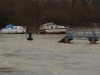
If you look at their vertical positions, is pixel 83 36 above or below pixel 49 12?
below

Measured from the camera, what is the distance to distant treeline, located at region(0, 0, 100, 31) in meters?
91.6

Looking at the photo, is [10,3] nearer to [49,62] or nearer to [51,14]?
[51,14]

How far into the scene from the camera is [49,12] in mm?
96000

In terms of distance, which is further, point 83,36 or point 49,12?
point 49,12

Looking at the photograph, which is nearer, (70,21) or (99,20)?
(70,21)

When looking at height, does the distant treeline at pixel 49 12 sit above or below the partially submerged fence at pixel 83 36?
above

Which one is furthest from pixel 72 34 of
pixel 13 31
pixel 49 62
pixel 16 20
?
pixel 16 20

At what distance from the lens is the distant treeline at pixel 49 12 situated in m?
91.6

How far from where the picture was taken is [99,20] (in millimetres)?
102875

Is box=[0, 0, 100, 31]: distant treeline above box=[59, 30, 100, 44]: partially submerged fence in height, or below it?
above

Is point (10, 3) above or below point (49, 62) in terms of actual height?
above

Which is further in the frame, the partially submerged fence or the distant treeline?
the distant treeline

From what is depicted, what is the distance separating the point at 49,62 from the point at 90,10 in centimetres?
8156

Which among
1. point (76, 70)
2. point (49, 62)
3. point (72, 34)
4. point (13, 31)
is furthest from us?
point (13, 31)
